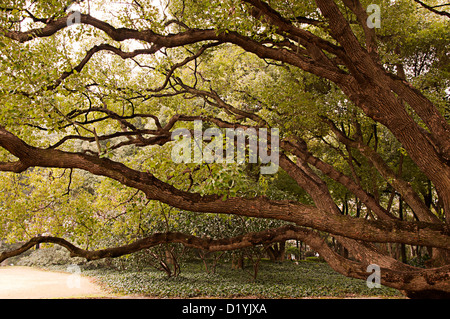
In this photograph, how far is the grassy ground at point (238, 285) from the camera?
13.0 meters

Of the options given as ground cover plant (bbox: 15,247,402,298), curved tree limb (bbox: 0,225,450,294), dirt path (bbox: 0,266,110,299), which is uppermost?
curved tree limb (bbox: 0,225,450,294)

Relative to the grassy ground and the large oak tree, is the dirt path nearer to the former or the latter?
the grassy ground

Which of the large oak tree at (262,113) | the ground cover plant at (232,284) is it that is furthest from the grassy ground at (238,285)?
the large oak tree at (262,113)

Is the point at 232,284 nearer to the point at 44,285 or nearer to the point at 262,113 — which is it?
the point at 262,113

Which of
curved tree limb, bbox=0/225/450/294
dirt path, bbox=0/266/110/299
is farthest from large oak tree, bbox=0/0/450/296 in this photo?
dirt path, bbox=0/266/110/299

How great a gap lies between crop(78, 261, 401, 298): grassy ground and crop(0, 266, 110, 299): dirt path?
925mm

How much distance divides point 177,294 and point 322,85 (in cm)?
987

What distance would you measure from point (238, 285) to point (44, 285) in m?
10.5

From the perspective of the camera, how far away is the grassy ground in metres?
13.0

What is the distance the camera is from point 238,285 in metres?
13.9

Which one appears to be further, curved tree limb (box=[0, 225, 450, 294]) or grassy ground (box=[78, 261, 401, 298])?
grassy ground (box=[78, 261, 401, 298])
